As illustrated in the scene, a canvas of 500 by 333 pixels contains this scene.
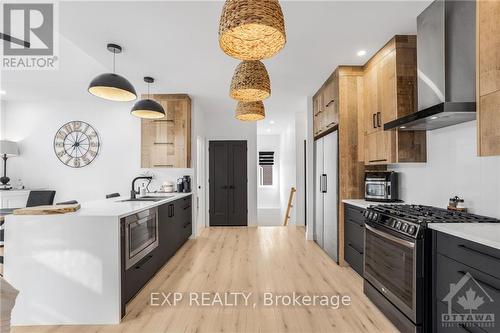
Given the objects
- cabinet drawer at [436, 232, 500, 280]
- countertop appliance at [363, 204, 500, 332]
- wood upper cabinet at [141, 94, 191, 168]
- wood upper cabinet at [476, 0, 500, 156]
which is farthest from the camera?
wood upper cabinet at [141, 94, 191, 168]

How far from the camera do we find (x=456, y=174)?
232 cm

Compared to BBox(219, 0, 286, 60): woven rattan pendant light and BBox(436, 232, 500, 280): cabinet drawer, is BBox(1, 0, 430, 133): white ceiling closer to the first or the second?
BBox(219, 0, 286, 60): woven rattan pendant light

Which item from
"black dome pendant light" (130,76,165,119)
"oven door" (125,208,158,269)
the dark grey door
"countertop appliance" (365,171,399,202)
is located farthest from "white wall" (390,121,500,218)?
→ the dark grey door

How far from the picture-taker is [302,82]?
409cm

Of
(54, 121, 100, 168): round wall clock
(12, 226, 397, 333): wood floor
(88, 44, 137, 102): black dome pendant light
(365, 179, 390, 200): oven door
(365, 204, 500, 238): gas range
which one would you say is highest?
(88, 44, 137, 102): black dome pendant light

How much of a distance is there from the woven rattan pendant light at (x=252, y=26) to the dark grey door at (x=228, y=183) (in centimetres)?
485

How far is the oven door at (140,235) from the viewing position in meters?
2.38

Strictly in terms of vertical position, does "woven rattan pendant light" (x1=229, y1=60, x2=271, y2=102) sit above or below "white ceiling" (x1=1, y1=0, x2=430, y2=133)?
below

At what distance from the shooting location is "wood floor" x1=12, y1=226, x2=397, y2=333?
6.98 ft

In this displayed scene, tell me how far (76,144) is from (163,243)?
351cm

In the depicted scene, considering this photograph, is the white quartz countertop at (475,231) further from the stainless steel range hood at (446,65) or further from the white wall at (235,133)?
the white wall at (235,133)

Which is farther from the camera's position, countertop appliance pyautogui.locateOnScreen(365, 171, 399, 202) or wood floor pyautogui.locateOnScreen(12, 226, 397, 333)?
countertop appliance pyautogui.locateOnScreen(365, 171, 399, 202)

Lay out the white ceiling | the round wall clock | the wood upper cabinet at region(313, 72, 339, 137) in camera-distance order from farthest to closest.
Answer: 1. the round wall clock
2. the wood upper cabinet at region(313, 72, 339, 137)
3. the white ceiling

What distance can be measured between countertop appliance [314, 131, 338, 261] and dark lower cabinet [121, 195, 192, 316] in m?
2.38
